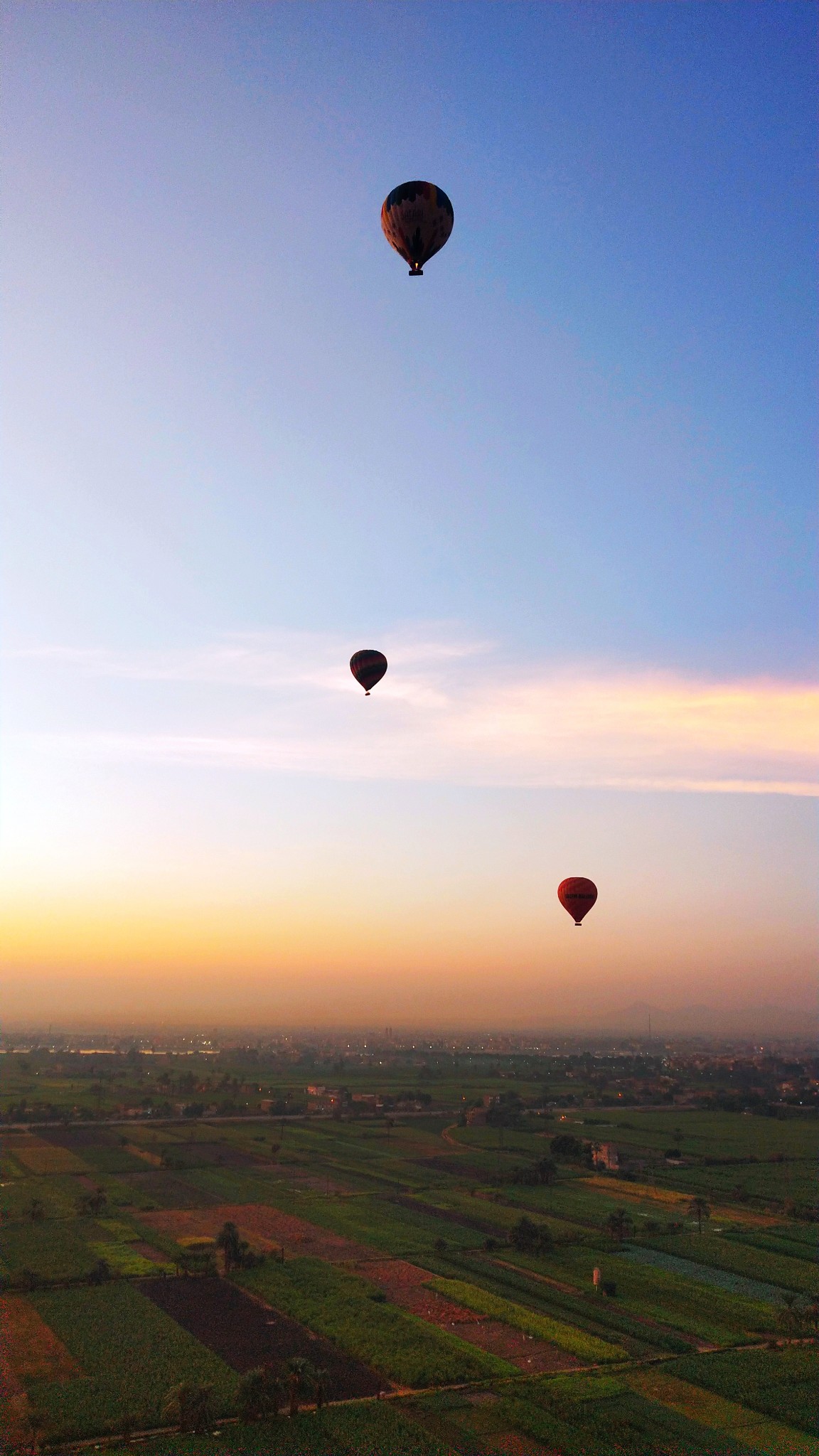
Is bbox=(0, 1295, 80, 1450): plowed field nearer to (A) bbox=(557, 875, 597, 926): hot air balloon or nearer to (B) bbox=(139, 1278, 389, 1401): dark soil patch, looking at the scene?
(B) bbox=(139, 1278, 389, 1401): dark soil patch

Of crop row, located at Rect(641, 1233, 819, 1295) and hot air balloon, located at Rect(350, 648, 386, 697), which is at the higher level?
hot air balloon, located at Rect(350, 648, 386, 697)

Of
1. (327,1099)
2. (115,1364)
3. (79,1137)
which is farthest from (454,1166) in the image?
(327,1099)

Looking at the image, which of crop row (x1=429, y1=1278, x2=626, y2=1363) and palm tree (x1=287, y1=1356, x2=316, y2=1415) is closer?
palm tree (x1=287, y1=1356, x2=316, y2=1415)

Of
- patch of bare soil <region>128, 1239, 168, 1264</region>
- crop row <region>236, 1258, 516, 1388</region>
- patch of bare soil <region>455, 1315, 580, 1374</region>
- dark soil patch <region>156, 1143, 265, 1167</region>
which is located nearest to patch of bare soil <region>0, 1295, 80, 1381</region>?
patch of bare soil <region>128, 1239, 168, 1264</region>

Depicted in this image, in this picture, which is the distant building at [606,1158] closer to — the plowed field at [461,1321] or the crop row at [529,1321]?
the plowed field at [461,1321]

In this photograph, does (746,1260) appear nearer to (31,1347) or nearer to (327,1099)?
(31,1347)
